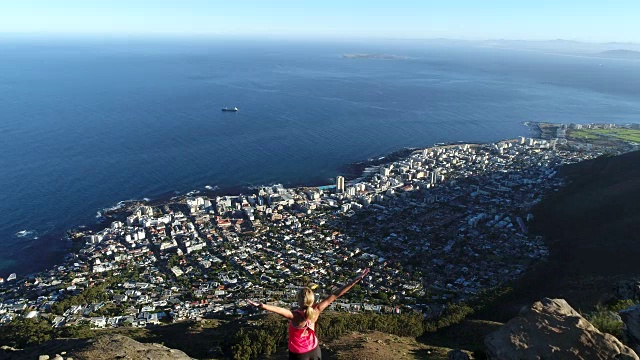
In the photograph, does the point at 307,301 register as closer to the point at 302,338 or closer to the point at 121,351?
the point at 302,338

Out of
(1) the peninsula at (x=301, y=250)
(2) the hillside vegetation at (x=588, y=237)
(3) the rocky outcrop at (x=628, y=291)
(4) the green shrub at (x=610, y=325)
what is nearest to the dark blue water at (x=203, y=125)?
(1) the peninsula at (x=301, y=250)

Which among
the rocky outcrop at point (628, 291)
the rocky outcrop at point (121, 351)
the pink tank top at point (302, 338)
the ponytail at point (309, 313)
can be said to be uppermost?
the ponytail at point (309, 313)

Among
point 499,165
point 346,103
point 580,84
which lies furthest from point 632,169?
point 580,84

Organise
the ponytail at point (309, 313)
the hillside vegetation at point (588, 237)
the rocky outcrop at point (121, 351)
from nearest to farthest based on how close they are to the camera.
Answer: the ponytail at point (309, 313) < the rocky outcrop at point (121, 351) < the hillside vegetation at point (588, 237)

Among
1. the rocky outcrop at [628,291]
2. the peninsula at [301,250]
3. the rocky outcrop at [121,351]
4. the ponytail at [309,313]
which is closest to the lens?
the ponytail at [309,313]

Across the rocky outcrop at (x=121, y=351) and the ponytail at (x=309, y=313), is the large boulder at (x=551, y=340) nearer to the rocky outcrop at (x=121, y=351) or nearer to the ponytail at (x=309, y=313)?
the ponytail at (x=309, y=313)

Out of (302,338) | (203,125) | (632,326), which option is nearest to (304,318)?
(302,338)
